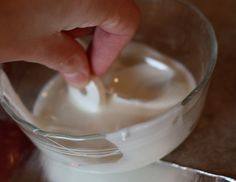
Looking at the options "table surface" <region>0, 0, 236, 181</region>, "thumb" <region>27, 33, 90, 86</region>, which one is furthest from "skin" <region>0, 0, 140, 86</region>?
"table surface" <region>0, 0, 236, 181</region>

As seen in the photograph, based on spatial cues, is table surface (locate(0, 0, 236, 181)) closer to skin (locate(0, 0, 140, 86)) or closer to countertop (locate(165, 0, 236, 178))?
countertop (locate(165, 0, 236, 178))

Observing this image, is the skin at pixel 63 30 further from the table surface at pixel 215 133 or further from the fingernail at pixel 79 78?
the table surface at pixel 215 133

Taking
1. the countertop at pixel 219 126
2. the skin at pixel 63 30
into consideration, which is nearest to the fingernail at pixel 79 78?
the skin at pixel 63 30

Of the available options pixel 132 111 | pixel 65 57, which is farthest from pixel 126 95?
pixel 65 57

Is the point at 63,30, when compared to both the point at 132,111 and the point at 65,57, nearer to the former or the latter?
the point at 65,57

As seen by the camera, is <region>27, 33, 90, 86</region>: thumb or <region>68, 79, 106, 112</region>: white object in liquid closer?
<region>27, 33, 90, 86</region>: thumb
